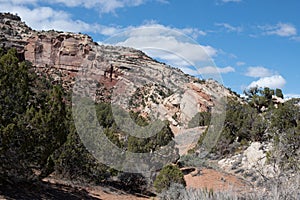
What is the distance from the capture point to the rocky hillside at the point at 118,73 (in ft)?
133

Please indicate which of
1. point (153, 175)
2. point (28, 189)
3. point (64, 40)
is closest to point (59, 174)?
point (28, 189)

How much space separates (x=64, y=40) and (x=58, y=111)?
48.2m

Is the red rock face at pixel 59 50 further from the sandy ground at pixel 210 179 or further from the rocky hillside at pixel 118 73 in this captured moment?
the sandy ground at pixel 210 179

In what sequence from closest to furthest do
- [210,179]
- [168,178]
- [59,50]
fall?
[168,178] < [210,179] < [59,50]

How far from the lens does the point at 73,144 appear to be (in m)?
15.0

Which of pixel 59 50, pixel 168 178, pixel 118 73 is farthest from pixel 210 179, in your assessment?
pixel 59 50

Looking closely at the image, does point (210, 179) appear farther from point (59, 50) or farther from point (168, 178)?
point (59, 50)

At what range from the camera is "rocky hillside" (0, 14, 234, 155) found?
133 ft

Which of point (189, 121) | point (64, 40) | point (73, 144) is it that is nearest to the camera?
point (73, 144)

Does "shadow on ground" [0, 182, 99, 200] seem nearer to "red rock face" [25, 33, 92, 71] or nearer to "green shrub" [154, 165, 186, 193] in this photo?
"green shrub" [154, 165, 186, 193]

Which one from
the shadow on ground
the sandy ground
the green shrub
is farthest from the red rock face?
the shadow on ground

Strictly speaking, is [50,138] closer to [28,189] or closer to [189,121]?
[28,189]

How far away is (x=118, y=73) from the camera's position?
4925 cm

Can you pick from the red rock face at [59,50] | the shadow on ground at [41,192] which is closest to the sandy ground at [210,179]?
the shadow on ground at [41,192]
